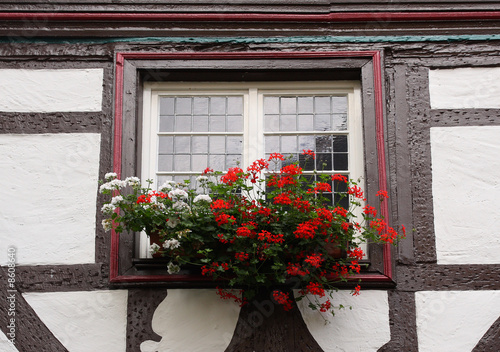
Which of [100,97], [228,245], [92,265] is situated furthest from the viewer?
[100,97]

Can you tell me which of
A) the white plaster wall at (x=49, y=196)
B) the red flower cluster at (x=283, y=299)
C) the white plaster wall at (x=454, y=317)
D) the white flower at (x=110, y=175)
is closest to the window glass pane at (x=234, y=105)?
the white plaster wall at (x=49, y=196)

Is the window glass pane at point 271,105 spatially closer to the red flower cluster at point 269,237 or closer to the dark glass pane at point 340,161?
the dark glass pane at point 340,161

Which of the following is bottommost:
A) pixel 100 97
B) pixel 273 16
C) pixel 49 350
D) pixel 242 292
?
pixel 49 350

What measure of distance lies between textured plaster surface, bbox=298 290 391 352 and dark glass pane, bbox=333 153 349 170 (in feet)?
3.21

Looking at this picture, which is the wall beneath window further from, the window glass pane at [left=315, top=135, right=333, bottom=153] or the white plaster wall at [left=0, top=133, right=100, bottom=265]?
the window glass pane at [left=315, top=135, right=333, bottom=153]

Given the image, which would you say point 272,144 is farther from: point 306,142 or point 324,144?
point 324,144

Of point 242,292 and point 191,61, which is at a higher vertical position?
point 191,61

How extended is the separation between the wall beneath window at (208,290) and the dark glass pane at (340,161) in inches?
14.1

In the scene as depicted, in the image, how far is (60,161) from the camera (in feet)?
15.5

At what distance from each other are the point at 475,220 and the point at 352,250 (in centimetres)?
90

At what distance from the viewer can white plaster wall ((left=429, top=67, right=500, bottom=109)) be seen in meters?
4.82

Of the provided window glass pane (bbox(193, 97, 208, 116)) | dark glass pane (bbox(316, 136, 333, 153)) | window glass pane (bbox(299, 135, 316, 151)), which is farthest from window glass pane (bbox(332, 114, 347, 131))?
window glass pane (bbox(193, 97, 208, 116))

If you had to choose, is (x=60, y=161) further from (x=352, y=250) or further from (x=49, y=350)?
(x=352, y=250)

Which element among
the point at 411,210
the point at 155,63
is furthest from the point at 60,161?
the point at 411,210
